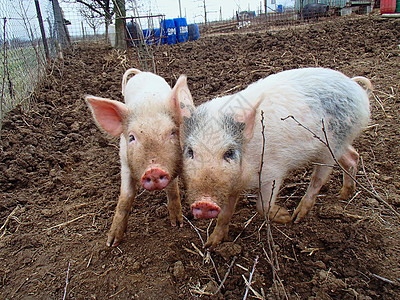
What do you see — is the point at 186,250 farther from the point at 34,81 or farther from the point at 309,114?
the point at 34,81

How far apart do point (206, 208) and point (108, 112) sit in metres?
1.40

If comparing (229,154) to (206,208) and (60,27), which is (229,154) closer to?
(206,208)

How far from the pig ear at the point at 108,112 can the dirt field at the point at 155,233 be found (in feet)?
3.44

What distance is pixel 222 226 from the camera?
3.04 meters

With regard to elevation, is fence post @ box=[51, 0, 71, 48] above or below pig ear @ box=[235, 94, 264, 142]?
above

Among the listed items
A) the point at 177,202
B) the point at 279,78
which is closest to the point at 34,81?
the point at 177,202

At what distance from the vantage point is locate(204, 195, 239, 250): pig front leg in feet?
9.67

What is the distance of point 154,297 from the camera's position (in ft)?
8.16

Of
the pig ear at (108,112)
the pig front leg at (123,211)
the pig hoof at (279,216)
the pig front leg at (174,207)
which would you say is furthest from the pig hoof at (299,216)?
the pig ear at (108,112)

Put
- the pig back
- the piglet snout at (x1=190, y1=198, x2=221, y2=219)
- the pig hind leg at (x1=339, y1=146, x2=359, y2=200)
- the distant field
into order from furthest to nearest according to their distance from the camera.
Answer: the distant field, the pig hind leg at (x1=339, y1=146, x2=359, y2=200), the pig back, the piglet snout at (x1=190, y1=198, x2=221, y2=219)

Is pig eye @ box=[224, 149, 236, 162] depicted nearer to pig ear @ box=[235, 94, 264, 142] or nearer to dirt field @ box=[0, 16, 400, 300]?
pig ear @ box=[235, 94, 264, 142]

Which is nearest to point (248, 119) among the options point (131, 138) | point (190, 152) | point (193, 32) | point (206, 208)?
point (190, 152)

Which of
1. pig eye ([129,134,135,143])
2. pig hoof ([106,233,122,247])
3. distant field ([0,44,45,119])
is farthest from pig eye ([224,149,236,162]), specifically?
distant field ([0,44,45,119])

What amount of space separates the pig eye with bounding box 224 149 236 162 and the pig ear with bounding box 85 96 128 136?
1.09 m
